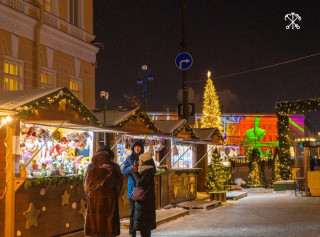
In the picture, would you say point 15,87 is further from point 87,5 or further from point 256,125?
point 256,125

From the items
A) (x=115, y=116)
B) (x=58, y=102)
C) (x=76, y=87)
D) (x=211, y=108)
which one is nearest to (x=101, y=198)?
(x=58, y=102)

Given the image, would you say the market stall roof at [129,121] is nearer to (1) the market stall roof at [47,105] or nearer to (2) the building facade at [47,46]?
(1) the market stall roof at [47,105]

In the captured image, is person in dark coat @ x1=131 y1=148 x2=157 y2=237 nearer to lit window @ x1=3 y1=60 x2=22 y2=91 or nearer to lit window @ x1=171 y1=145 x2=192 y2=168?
lit window @ x1=3 y1=60 x2=22 y2=91

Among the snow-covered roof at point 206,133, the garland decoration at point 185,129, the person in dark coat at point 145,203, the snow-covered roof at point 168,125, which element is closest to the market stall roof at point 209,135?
the snow-covered roof at point 206,133

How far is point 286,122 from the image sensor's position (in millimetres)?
29312

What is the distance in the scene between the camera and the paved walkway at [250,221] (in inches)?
474

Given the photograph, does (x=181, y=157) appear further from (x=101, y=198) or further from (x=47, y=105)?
(x=101, y=198)

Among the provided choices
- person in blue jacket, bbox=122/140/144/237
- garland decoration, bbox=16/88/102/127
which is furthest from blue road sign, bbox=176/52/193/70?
person in blue jacket, bbox=122/140/144/237

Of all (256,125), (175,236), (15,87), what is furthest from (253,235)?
(256,125)

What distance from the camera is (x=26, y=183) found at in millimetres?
9867

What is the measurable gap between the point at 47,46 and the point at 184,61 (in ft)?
15.8

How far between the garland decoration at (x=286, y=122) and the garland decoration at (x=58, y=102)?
1839cm

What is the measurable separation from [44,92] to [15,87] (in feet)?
23.3

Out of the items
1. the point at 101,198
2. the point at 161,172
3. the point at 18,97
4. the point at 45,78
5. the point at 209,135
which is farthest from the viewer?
the point at 209,135
